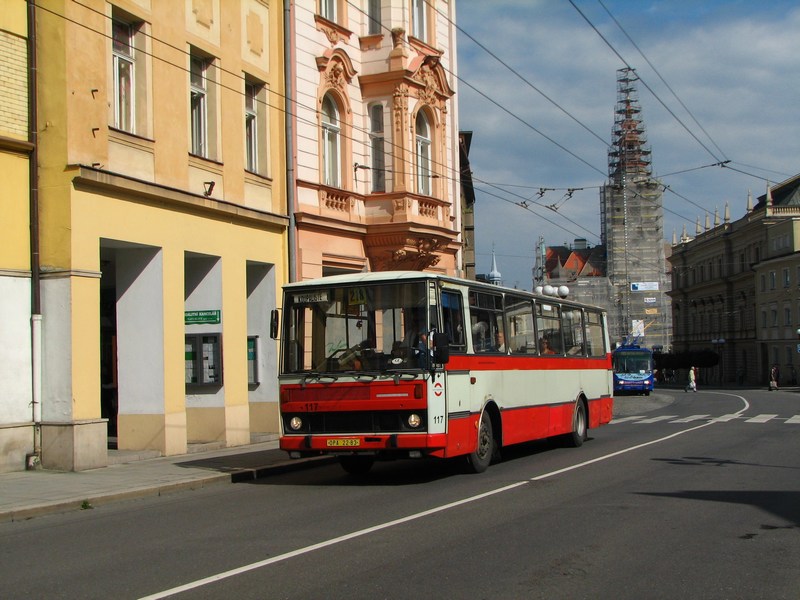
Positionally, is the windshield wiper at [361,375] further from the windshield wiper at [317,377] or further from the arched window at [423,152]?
the arched window at [423,152]

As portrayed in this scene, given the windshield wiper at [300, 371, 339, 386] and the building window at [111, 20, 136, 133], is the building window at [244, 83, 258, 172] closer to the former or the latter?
the building window at [111, 20, 136, 133]

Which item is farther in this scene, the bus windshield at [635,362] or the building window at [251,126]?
the bus windshield at [635,362]

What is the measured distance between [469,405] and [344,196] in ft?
35.2

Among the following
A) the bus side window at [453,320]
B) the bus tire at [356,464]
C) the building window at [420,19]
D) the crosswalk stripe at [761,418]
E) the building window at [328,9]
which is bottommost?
the crosswalk stripe at [761,418]

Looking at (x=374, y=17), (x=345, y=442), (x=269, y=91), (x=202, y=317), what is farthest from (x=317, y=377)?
(x=374, y=17)

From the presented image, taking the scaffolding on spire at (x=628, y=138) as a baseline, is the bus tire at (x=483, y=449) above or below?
below

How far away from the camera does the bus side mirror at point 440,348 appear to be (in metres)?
13.6

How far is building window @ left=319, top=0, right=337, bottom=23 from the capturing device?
24.4 metres

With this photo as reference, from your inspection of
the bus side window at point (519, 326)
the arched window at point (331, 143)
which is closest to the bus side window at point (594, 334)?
the bus side window at point (519, 326)

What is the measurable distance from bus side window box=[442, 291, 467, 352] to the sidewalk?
3.86 meters

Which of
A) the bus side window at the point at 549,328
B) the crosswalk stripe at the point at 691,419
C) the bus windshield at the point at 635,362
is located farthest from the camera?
the bus windshield at the point at 635,362

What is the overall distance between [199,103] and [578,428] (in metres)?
10.1

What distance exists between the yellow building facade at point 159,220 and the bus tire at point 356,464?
151 inches

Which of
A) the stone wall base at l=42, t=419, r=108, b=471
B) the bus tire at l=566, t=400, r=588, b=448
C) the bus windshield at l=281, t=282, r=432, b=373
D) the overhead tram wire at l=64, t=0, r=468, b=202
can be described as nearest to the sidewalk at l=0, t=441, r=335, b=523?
the stone wall base at l=42, t=419, r=108, b=471
